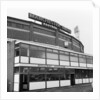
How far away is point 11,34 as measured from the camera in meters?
23.7

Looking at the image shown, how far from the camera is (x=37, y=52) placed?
60.5 ft

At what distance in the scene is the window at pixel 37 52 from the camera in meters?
18.0

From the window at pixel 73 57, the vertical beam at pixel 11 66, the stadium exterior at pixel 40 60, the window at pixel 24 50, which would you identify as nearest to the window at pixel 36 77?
the stadium exterior at pixel 40 60

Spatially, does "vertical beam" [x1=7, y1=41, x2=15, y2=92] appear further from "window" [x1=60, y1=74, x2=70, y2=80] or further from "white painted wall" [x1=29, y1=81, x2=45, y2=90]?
"window" [x1=60, y1=74, x2=70, y2=80]

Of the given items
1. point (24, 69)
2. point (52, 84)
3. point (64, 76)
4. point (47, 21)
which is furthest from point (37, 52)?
point (47, 21)

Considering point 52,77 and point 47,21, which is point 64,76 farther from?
point 47,21

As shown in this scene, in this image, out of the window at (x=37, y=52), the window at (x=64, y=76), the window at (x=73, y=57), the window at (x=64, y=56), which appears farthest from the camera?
the window at (x=73, y=57)

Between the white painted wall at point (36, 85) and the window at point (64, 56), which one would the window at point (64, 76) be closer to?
the window at point (64, 56)

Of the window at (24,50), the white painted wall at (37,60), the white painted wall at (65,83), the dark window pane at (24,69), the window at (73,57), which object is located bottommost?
the white painted wall at (65,83)

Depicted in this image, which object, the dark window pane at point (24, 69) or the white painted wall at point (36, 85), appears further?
the white painted wall at point (36, 85)

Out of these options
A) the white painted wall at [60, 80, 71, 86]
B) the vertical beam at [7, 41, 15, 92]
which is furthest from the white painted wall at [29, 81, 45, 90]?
the white painted wall at [60, 80, 71, 86]

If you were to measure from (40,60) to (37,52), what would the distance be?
2.78ft

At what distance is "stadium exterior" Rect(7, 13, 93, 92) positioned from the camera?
17188 mm

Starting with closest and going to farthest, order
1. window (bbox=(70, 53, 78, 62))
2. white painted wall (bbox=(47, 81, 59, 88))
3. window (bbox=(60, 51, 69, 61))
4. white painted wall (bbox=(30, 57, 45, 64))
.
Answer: white painted wall (bbox=(30, 57, 45, 64))
white painted wall (bbox=(47, 81, 59, 88))
window (bbox=(60, 51, 69, 61))
window (bbox=(70, 53, 78, 62))
